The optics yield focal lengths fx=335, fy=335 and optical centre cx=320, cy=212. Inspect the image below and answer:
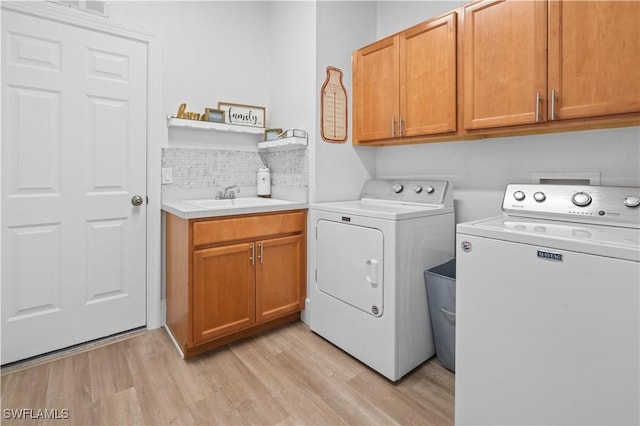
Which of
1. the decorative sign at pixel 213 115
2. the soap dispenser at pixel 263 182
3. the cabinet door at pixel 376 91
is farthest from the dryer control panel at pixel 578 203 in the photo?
the decorative sign at pixel 213 115

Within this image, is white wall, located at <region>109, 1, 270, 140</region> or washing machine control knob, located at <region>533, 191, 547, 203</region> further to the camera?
white wall, located at <region>109, 1, 270, 140</region>

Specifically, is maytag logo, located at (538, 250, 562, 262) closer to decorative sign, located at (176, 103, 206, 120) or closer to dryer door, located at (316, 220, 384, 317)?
dryer door, located at (316, 220, 384, 317)

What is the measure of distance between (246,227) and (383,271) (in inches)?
35.4

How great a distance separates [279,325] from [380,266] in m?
1.04

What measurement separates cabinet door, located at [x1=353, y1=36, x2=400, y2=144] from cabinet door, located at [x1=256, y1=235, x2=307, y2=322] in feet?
3.04

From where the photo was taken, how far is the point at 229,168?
107 inches

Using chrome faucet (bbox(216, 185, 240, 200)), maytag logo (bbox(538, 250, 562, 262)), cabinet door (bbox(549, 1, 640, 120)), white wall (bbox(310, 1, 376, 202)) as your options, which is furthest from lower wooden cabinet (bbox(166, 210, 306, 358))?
cabinet door (bbox(549, 1, 640, 120))

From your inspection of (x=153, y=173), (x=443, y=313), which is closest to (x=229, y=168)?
(x=153, y=173)

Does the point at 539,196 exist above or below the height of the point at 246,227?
above

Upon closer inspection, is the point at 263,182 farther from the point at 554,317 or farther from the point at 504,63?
the point at 554,317

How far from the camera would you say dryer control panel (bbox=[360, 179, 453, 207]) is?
2078 mm

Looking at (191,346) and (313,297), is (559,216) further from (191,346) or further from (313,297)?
(191,346)

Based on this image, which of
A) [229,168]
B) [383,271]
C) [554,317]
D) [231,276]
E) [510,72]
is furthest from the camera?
[229,168]

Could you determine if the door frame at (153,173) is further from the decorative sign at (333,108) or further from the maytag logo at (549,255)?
the maytag logo at (549,255)
